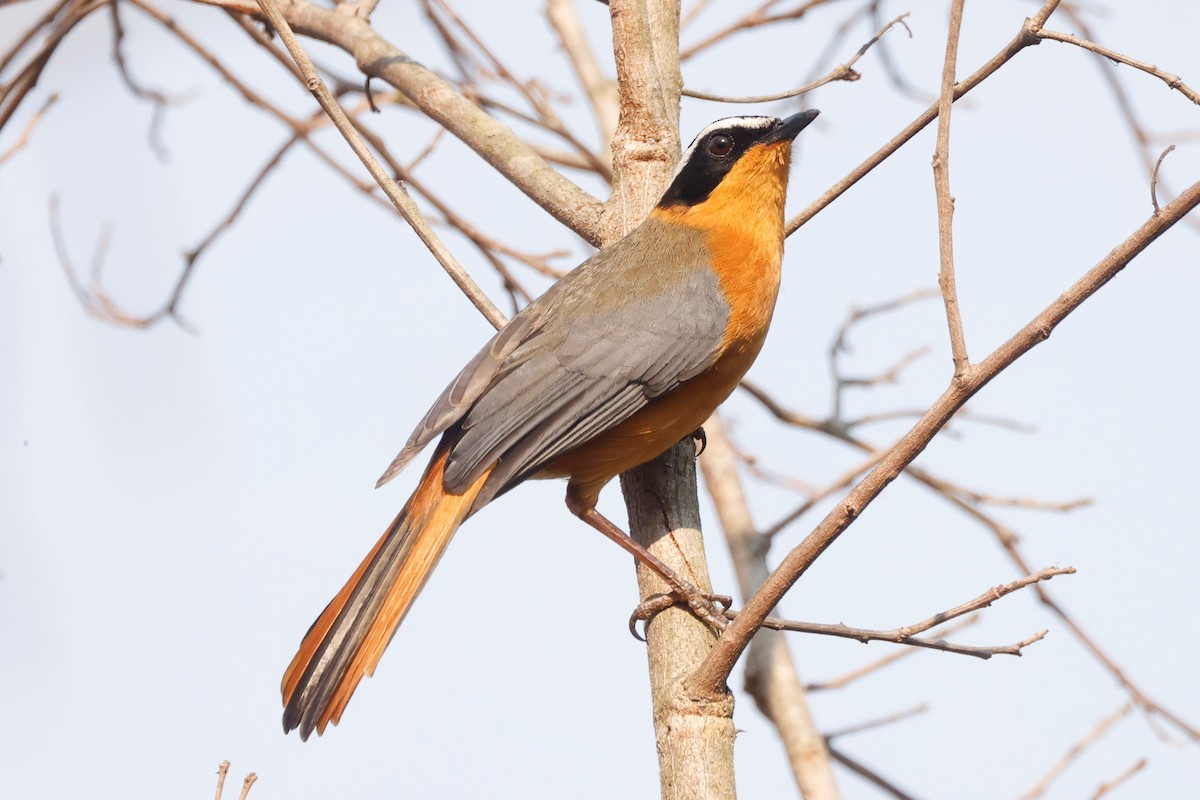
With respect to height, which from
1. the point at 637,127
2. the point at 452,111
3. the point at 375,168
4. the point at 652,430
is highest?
the point at 452,111

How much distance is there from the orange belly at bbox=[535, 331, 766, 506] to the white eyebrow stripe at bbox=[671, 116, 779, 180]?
70cm

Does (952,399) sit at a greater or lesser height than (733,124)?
lesser

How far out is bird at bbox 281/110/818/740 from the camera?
3529mm

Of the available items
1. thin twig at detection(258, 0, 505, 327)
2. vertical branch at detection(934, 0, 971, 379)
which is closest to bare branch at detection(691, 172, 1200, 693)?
vertical branch at detection(934, 0, 971, 379)

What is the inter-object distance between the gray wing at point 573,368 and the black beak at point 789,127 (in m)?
0.65

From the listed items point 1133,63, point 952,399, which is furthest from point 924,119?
point 952,399

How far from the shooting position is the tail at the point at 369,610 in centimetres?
333

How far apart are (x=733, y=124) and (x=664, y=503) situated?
4.71 feet

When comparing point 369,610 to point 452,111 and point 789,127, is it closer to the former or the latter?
point 452,111

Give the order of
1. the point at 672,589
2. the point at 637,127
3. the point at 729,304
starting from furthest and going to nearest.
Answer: the point at 637,127
the point at 729,304
the point at 672,589

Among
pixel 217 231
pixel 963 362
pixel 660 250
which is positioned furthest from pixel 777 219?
pixel 217 231

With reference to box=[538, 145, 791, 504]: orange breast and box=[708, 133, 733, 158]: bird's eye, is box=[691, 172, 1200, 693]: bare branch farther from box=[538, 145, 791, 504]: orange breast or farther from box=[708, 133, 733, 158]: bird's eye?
box=[708, 133, 733, 158]: bird's eye

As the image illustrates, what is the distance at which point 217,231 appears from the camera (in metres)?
5.41

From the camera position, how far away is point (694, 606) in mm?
3414
